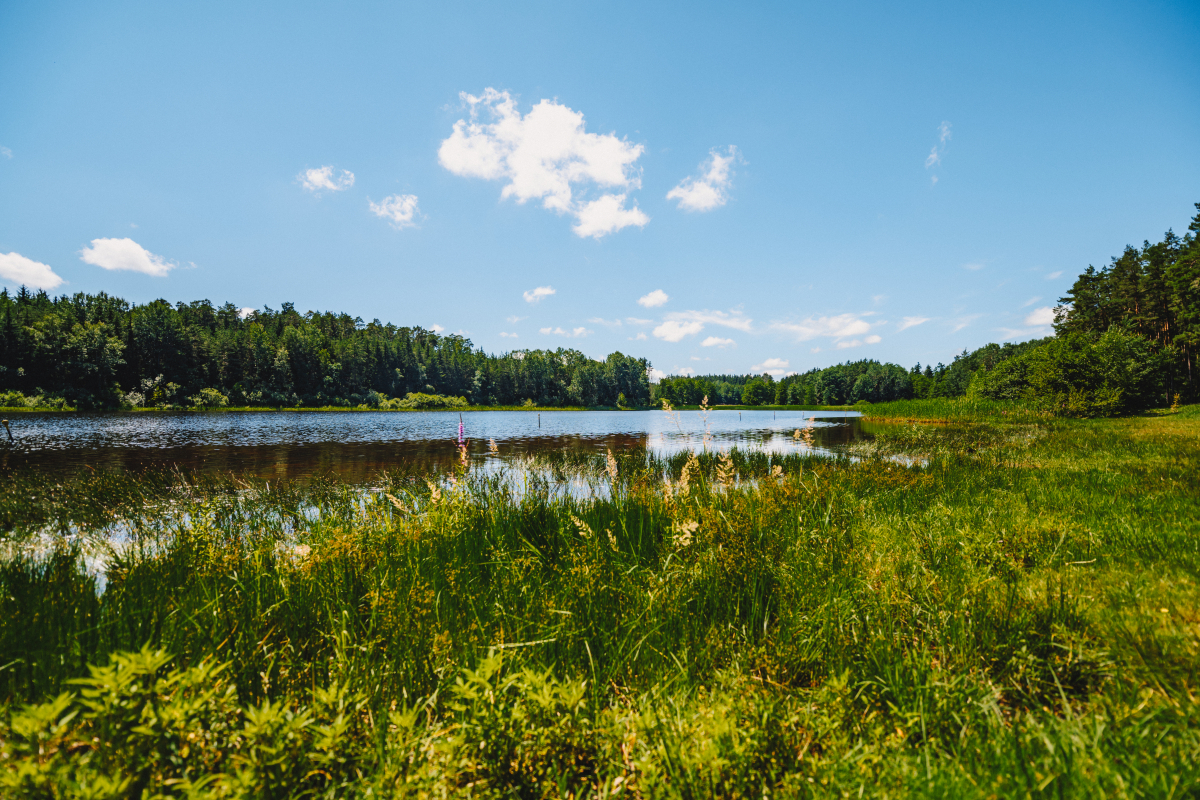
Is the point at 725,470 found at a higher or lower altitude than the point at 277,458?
higher

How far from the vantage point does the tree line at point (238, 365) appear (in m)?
68.2

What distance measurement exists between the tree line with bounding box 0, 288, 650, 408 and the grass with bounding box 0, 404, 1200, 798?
9563cm

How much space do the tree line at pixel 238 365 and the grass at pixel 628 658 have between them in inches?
3765

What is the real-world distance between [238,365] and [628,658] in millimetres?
111764

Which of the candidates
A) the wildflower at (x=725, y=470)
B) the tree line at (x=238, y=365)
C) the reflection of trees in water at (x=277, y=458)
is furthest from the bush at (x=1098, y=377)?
the tree line at (x=238, y=365)

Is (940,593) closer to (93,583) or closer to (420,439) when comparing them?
(93,583)

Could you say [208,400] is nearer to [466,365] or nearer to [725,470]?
[466,365]

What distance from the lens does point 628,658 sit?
3.12 m

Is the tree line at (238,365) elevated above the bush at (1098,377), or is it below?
above

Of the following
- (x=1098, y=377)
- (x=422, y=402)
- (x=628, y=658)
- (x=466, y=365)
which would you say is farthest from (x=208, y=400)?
(x=1098, y=377)

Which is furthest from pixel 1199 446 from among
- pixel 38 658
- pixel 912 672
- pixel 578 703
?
pixel 38 658

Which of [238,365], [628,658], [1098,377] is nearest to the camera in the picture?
[628,658]

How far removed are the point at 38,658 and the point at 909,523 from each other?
28.0 feet

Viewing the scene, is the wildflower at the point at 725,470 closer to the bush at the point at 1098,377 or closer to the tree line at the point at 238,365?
the bush at the point at 1098,377
